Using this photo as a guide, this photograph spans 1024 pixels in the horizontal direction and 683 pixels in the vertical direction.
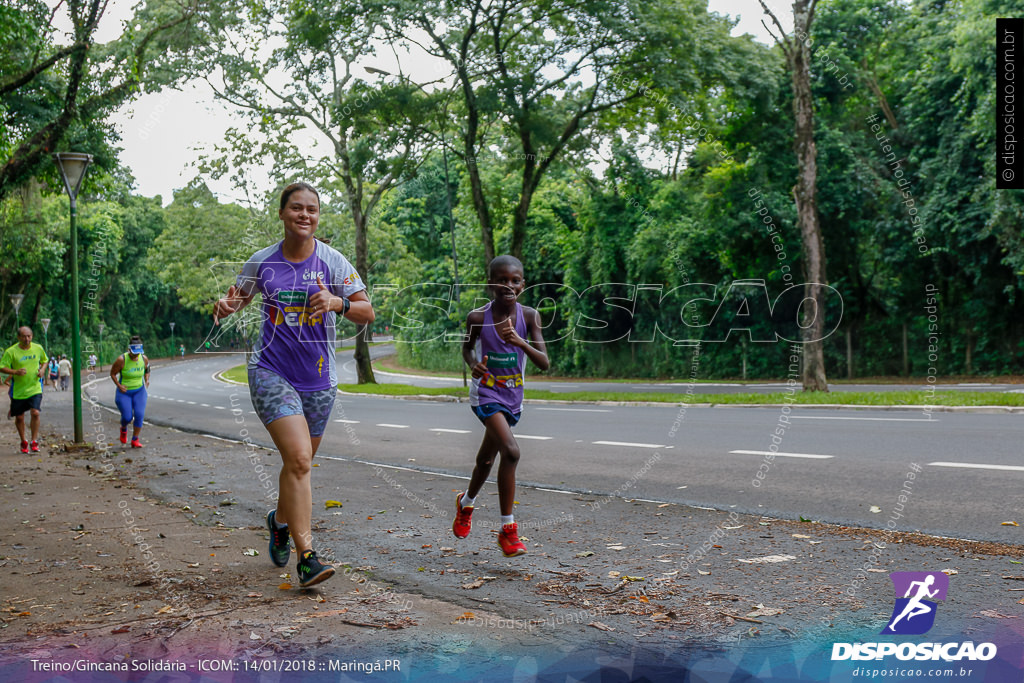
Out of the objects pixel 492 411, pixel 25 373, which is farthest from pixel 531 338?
pixel 25 373

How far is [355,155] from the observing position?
24.4m

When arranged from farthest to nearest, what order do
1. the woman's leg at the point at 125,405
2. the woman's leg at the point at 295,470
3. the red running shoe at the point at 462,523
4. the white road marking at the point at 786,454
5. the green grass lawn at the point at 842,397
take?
the green grass lawn at the point at 842,397, the woman's leg at the point at 125,405, the white road marking at the point at 786,454, the red running shoe at the point at 462,523, the woman's leg at the point at 295,470

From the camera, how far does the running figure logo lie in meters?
4.00

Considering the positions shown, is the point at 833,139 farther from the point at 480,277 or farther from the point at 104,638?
the point at 104,638

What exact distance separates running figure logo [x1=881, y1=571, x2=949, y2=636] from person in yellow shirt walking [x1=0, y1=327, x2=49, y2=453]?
456 inches

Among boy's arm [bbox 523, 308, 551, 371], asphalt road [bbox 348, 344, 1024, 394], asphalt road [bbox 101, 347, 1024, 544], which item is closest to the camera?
boy's arm [bbox 523, 308, 551, 371]

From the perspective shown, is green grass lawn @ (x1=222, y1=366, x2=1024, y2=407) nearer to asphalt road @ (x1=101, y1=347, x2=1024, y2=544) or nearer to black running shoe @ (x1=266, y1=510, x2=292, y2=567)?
asphalt road @ (x1=101, y1=347, x2=1024, y2=544)

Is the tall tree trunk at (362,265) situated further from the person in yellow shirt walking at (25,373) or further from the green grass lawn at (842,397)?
the person in yellow shirt walking at (25,373)

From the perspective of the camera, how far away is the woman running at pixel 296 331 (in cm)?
466

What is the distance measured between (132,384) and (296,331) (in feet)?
32.6

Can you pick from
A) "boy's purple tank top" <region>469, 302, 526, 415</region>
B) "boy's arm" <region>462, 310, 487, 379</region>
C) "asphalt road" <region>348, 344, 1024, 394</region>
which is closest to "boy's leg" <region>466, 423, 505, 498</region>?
"boy's purple tank top" <region>469, 302, 526, 415</region>

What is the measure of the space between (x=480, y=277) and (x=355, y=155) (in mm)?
7830

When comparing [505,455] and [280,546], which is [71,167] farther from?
[505,455]

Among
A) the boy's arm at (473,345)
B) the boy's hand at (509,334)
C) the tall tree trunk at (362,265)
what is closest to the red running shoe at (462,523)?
the boy's arm at (473,345)
